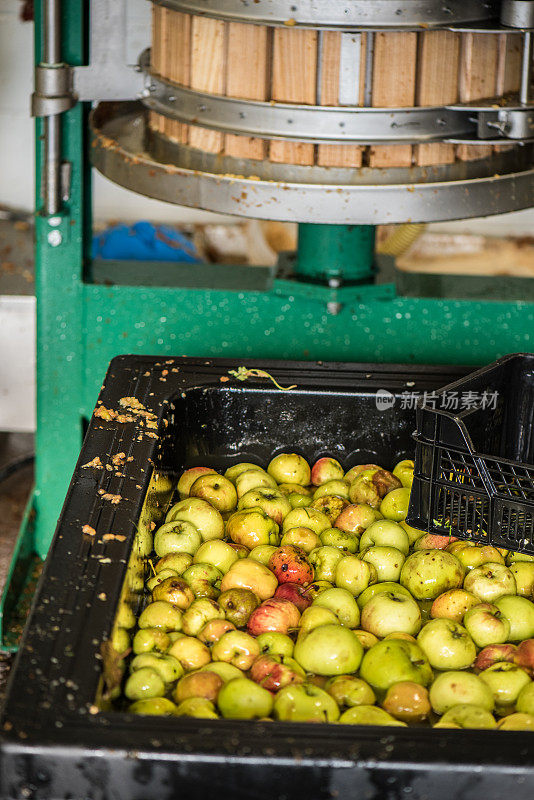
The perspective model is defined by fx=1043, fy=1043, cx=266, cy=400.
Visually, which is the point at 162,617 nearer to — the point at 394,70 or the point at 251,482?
the point at 251,482

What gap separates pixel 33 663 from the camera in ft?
4.58

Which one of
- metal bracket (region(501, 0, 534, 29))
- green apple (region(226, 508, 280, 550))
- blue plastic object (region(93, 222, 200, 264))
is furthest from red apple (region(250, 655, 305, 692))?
blue plastic object (region(93, 222, 200, 264))

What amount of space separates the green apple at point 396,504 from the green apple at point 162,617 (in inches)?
19.4

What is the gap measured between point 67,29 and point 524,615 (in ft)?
5.51

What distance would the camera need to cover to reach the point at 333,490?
2070 millimetres

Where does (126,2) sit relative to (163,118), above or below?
above

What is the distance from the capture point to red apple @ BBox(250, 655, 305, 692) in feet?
5.11

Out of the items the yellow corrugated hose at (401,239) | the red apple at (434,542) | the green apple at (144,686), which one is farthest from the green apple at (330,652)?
the yellow corrugated hose at (401,239)

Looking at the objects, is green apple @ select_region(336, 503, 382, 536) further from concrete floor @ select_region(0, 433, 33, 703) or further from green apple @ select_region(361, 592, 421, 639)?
concrete floor @ select_region(0, 433, 33, 703)

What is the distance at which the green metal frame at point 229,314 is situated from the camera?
2.59 metres

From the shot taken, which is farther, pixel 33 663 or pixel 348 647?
pixel 348 647

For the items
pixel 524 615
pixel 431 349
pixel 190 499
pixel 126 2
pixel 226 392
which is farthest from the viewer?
pixel 431 349

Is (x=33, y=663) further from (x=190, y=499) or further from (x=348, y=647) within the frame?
(x=190, y=499)

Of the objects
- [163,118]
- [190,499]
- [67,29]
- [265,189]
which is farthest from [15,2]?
[190,499]
